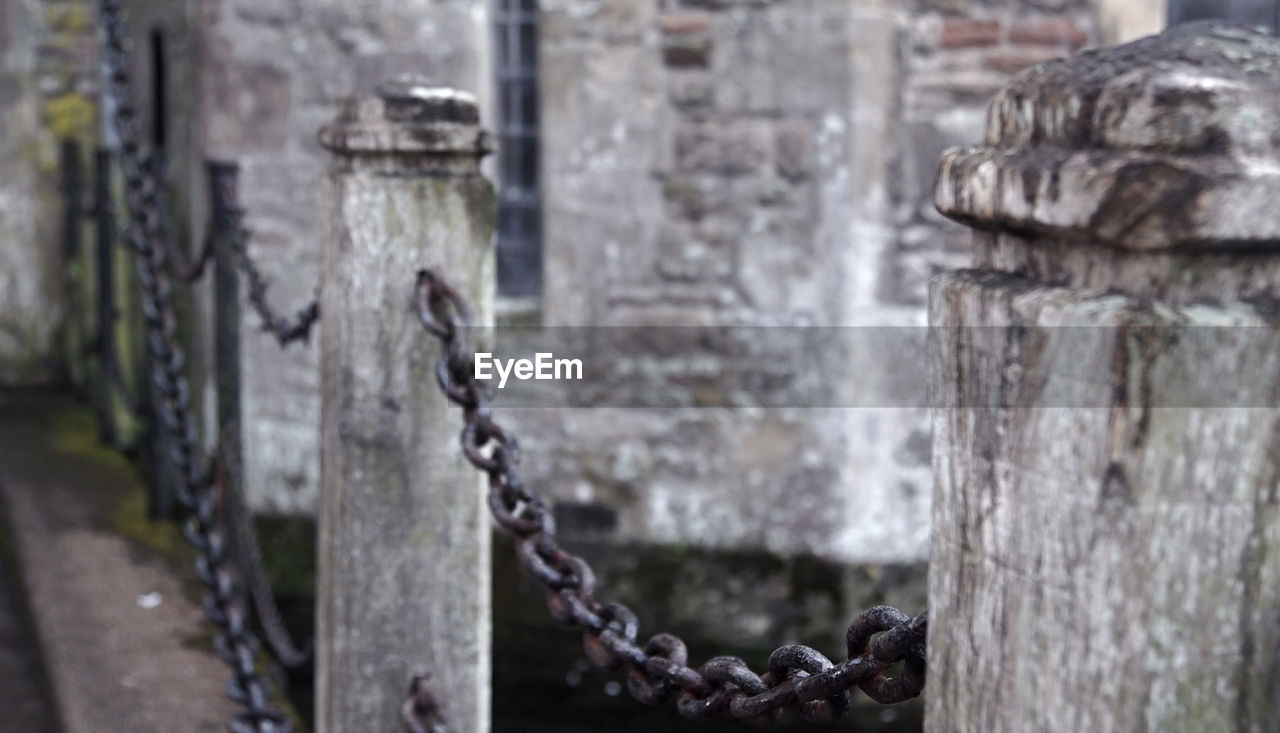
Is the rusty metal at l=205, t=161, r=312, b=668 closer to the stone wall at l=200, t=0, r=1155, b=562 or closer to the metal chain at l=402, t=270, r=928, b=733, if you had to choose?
the stone wall at l=200, t=0, r=1155, b=562

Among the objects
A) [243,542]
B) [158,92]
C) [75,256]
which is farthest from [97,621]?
[75,256]

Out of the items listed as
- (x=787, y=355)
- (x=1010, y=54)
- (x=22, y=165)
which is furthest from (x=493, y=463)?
(x=22, y=165)

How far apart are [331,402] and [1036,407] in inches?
56.6

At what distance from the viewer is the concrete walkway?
9.57 feet

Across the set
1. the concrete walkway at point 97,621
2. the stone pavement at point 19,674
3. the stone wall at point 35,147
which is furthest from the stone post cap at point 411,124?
the stone wall at point 35,147

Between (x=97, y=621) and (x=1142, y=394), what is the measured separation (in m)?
3.06

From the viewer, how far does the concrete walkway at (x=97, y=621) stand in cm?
292

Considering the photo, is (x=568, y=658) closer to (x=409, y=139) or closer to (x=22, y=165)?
(x=409, y=139)

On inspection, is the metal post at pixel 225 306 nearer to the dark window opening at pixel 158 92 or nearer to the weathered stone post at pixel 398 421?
the weathered stone post at pixel 398 421

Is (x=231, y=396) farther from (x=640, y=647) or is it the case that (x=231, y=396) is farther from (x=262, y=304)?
(x=640, y=647)

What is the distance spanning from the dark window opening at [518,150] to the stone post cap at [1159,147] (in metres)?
3.82

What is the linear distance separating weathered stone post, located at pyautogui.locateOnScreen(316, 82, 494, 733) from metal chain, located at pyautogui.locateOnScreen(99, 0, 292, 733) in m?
0.54

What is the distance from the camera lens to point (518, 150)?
484cm

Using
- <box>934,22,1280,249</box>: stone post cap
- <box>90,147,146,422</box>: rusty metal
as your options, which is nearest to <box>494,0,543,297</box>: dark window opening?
<box>90,147,146,422</box>: rusty metal
